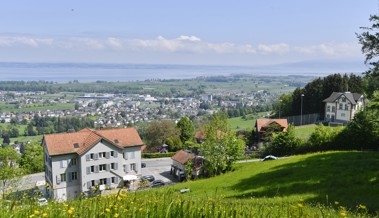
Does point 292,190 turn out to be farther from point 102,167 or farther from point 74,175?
point 74,175

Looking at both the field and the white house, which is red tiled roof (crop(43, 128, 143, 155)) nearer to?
the field

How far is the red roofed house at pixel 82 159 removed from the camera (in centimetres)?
3828

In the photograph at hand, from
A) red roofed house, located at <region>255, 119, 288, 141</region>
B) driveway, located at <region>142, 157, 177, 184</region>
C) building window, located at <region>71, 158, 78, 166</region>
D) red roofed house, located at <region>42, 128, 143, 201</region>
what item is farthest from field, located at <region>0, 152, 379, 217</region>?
red roofed house, located at <region>255, 119, 288, 141</region>

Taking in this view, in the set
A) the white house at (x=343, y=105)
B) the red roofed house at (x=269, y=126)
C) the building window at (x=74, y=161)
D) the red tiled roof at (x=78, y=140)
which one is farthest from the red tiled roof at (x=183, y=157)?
the white house at (x=343, y=105)

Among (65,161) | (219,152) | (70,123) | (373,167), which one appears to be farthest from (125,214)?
(70,123)

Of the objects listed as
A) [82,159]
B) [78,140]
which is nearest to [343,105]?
[78,140]

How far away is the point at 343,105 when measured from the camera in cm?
6456

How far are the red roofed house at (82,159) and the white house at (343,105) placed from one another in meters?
42.2

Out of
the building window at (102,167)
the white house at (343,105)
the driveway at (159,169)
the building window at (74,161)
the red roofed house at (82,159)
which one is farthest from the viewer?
the white house at (343,105)

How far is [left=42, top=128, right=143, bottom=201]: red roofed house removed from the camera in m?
38.3

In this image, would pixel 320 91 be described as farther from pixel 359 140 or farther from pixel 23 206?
pixel 23 206

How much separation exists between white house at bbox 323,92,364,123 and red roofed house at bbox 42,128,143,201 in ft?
138

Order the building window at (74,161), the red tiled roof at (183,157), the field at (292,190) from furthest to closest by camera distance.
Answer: the red tiled roof at (183,157) < the building window at (74,161) < the field at (292,190)

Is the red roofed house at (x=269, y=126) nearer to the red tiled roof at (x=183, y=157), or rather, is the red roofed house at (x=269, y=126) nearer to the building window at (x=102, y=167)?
the red tiled roof at (x=183, y=157)
